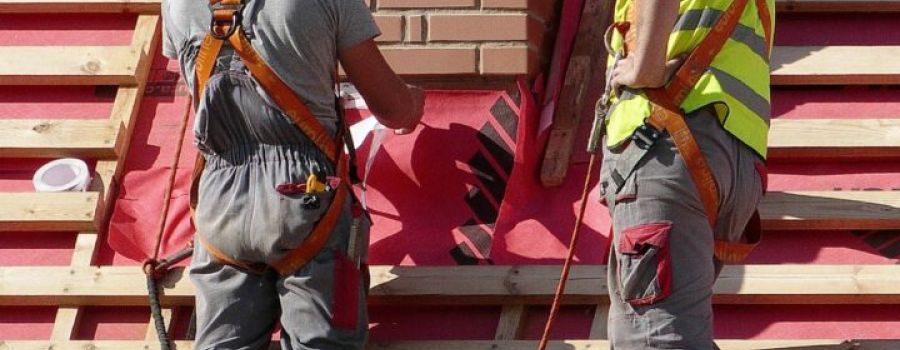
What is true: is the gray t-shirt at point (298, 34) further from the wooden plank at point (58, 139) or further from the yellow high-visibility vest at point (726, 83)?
the wooden plank at point (58, 139)

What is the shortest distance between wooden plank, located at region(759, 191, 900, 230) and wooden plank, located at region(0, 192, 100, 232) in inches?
92.1

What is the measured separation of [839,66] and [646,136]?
1.66 metres

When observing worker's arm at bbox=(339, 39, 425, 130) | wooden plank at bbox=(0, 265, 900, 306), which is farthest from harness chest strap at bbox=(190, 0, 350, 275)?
wooden plank at bbox=(0, 265, 900, 306)

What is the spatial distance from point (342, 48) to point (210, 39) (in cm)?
40

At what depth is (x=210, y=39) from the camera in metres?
4.36

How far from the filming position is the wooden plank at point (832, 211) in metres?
4.96

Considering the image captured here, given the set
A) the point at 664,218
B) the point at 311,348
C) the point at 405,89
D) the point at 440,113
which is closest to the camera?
the point at 664,218

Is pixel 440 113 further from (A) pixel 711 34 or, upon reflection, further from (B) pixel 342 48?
(A) pixel 711 34

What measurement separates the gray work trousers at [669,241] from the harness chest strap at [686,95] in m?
0.02

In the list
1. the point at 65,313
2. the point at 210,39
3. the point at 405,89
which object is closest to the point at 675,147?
the point at 405,89

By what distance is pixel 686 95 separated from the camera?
409 centimetres

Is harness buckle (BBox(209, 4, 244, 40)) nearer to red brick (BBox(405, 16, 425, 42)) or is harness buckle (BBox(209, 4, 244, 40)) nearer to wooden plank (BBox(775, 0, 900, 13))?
red brick (BBox(405, 16, 425, 42))

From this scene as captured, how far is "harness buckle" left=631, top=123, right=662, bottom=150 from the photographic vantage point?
4.06m

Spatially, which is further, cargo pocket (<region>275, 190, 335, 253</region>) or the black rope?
the black rope
